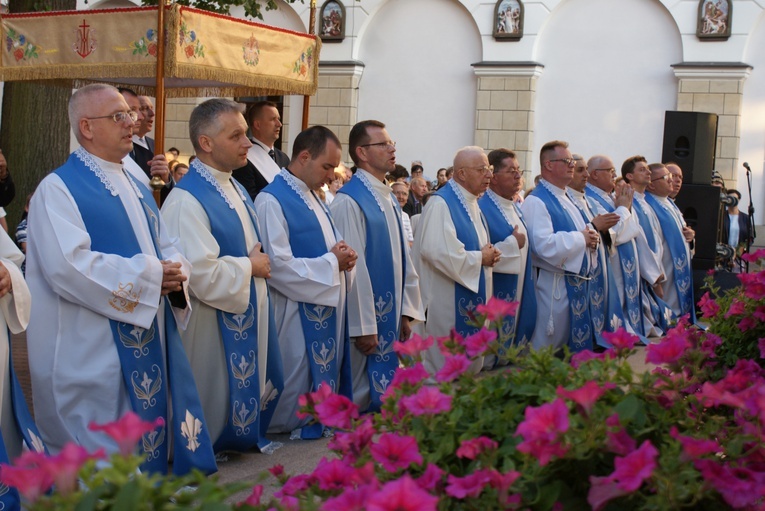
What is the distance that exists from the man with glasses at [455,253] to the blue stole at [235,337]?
2550mm

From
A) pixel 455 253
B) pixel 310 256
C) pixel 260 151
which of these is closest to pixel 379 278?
pixel 310 256

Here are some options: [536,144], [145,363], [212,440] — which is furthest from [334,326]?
[536,144]

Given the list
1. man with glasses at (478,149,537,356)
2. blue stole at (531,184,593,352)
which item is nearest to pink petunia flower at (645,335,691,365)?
man with glasses at (478,149,537,356)

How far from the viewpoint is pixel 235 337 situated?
206 inches

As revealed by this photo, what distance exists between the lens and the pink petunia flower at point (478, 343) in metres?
2.08

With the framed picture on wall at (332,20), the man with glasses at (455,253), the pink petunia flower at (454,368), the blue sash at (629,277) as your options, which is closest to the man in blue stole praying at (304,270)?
the man with glasses at (455,253)

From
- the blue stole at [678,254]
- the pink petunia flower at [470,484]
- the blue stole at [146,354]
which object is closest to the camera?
the pink petunia flower at [470,484]

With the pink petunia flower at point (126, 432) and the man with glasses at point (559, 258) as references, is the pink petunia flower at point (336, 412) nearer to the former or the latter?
the pink petunia flower at point (126, 432)

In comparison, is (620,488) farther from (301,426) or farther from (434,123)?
(434,123)

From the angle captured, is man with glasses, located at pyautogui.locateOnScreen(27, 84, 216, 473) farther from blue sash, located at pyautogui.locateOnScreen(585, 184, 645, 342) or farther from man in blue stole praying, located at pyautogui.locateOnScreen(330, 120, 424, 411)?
blue sash, located at pyautogui.locateOnScreen(585, 184, 645, 342)

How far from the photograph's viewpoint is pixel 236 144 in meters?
5.34

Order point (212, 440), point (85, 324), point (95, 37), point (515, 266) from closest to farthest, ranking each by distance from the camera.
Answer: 1. point (85, 324)
2. point (212, 440)
3. point (95, 37)
4. point (515, 266)

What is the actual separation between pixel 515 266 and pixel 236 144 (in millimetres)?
3578

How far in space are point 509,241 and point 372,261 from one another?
2.10 metres
